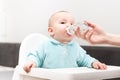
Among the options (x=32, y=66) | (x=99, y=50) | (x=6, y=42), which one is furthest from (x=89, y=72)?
(x=6, y=42)

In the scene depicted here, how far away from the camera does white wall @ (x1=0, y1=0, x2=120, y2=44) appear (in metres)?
1.45

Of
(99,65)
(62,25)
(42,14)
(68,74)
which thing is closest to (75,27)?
(62,25)

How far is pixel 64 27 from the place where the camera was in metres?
1.16

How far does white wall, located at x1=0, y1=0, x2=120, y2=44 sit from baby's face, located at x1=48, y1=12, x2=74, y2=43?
0.34 metres

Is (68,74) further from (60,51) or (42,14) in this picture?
(42,14)

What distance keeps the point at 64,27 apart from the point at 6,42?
94cm

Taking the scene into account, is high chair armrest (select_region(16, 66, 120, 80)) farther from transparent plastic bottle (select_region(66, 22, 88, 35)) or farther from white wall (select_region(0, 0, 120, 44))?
white wall (select_region(0, 0, 120, 44))

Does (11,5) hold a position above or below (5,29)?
above

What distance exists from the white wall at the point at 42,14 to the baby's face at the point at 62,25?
0.34m

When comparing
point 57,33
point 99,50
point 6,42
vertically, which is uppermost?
point 57,33

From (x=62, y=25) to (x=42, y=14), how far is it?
28.3 inches

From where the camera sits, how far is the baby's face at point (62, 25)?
1158 millimetres

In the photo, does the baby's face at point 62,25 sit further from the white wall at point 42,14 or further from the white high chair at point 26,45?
the white wall at point 42,14

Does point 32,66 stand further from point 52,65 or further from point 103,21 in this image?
point 103,21
